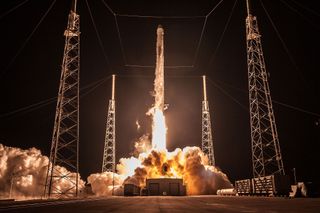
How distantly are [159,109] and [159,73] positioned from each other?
8.80 m

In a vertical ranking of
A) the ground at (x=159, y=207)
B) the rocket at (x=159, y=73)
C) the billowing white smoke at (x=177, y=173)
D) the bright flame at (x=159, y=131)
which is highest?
the rocket at (x=159, y=73)

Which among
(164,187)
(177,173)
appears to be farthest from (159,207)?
(177,173)

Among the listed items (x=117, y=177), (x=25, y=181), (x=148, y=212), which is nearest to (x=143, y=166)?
(x=117, y=177)

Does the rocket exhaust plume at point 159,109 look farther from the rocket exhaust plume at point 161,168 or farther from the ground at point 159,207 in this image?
the ground at point 159,207

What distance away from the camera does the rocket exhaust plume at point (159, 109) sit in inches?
3004

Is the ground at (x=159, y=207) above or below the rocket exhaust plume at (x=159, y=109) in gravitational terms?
below

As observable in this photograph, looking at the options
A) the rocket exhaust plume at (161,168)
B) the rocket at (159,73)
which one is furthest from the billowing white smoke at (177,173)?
the rocket at (159,73)

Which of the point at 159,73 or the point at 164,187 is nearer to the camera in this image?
the point at 164,187

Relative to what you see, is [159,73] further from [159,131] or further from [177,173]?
[177,173]

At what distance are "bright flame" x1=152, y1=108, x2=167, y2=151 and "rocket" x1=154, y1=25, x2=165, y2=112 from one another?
172 cm

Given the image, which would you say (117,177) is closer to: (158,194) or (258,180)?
(158,194)

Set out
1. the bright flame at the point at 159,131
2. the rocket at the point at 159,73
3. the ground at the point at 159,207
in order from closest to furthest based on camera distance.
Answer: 1. the ground at the point at 159,207
2. the bright flame at the point at 159,131
3. the rocket at the point at 159,73

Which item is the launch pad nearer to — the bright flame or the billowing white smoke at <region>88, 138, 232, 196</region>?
the billowing white smoke at <region>88, 138, 232, 196</region>

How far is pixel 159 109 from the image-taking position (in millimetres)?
76875
